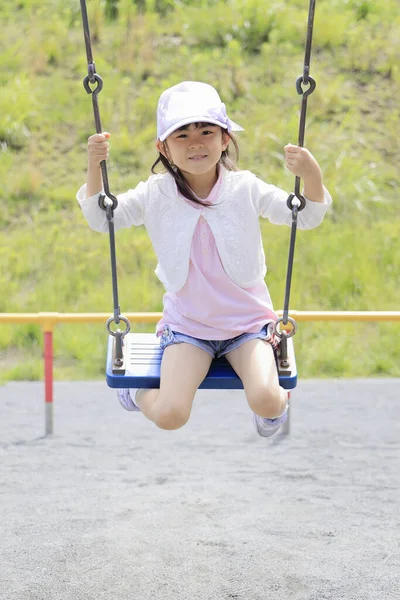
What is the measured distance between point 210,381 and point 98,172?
0.69 m

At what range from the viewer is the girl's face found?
3211 mm

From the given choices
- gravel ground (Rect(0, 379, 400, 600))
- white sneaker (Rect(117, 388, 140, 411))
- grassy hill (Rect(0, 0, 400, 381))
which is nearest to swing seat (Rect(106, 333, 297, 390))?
white sneaker (Rect(117, 388, 140, 411))

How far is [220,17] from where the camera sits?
11.0 meters

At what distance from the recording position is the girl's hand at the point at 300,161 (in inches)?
125

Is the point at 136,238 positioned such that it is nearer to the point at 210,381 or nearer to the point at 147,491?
the point at 147,491

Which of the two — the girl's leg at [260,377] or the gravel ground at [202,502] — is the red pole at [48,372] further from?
the girl's leg at [260,377]

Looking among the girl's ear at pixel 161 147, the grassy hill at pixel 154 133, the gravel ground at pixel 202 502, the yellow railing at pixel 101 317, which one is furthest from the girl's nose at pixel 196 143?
the grassy hill at pixel 154 133

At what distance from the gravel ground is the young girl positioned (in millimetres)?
697

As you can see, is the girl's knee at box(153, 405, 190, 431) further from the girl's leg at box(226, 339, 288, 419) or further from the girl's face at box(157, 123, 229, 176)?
the girl's face at box(157, 123, 229, 176)

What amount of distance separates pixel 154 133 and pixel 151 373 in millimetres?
7100

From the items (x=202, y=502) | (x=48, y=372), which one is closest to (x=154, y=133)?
(x=48, y=372)

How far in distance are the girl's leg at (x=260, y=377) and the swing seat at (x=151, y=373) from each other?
0.10 ft

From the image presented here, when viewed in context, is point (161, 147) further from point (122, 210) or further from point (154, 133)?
point (154, 133)

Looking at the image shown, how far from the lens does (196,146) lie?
322cm
